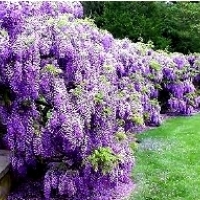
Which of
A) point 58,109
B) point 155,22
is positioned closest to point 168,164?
point 58,109

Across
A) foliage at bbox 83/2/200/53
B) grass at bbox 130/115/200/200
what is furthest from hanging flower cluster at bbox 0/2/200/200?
foliage at bbox 83/2/200/53

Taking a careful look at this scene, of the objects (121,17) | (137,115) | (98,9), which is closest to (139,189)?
(137,115)

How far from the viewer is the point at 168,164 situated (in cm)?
1138

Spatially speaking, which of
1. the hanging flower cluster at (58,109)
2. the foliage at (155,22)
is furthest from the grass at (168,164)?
the foliage at (155,22)

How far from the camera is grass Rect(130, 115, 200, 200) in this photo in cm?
982

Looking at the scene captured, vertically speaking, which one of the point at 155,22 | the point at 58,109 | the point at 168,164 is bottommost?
the point at 168,164

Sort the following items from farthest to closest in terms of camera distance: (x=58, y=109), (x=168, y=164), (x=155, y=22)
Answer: (x=155, y=22), (x=168, y=164), (x=58, y=109)

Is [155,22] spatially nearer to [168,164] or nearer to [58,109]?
[168,164]

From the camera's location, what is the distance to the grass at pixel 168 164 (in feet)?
32.2

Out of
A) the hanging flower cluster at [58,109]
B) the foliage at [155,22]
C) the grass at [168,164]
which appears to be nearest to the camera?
the hanging flower cluster at [58,109]

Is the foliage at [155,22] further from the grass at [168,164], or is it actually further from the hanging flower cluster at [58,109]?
the hanging flower cluster at [58,109]

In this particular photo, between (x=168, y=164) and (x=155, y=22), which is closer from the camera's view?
(x=168, y=164)

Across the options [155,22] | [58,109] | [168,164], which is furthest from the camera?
[155,22]

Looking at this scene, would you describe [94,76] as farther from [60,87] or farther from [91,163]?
[91,163]
